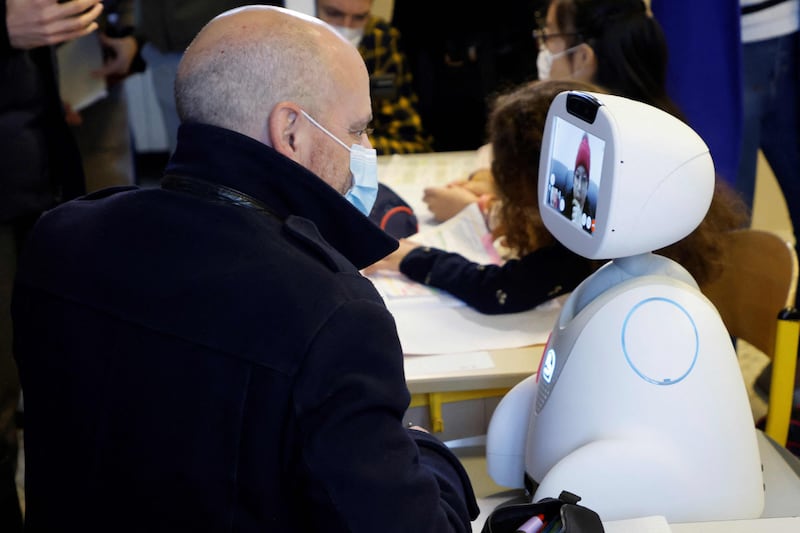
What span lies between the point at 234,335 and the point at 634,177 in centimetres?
46

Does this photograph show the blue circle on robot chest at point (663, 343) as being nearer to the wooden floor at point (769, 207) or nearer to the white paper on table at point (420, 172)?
the white paper on table at point (420, 172)

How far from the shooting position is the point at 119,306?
0.87 meters

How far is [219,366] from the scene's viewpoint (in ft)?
2.68

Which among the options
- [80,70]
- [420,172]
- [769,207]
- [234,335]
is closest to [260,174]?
[234,335]

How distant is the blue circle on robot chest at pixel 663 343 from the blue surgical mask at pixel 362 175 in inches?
13.4

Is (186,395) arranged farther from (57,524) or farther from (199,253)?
(57,524)

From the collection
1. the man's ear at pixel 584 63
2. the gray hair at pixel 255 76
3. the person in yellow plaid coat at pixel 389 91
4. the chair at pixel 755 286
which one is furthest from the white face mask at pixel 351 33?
the gray hair at pixel 255 76

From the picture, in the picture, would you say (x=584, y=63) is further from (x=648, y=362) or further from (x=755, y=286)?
(x=648, y=362)

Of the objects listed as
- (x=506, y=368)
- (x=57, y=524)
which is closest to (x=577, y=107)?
(x=506, y=368)

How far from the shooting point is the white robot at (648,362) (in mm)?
997

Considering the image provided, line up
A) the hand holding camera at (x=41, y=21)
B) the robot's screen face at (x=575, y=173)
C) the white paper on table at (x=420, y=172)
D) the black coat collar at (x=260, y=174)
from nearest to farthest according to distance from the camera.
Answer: the black coat collar at (x=260, y=174), the robot's screen face at (x=575, y=173), the hand holding camera at (x=41, y=21), the white paper on table at (x=420, y=172)

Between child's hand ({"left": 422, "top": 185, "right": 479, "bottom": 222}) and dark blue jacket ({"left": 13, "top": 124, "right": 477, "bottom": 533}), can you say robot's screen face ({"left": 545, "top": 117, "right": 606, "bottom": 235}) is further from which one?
child's hand ({"left": 422, "top": 185, "right": 479, "bottom": 222})

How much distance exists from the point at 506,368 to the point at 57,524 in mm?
674

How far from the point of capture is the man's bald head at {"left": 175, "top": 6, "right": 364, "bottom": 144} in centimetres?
95
